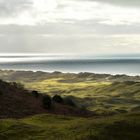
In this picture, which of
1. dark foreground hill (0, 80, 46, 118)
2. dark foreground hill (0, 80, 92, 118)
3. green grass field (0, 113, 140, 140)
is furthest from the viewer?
dark foreground hill (0, 80, 92, 118)

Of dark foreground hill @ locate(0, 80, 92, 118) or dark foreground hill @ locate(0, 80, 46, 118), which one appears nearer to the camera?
dark foreground hill @ locate(0, 80, 46, 118)

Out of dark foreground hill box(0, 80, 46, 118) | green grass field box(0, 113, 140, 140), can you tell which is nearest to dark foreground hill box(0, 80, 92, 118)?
dark foreground hill box(0, 80, 46, 118)

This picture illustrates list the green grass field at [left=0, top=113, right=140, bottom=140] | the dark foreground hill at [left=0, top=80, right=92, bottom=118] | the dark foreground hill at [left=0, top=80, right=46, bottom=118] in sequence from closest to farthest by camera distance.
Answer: the green grass field at [left=0, top=113, right=140, bottom=140] → the dark foreground hill at [left=0, top=80, right=46, bottom=118] → the dark foreground hill at [left=0, top=80, right=92, bottom=118]

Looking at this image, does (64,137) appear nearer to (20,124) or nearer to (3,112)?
(20,124)

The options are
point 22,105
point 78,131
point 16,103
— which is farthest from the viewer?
point 22,105

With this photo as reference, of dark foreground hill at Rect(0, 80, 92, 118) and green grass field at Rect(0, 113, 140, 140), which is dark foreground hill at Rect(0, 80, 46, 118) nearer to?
dark foreground hill at Rect(0, 80, 92, 118)

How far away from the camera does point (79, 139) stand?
124ft

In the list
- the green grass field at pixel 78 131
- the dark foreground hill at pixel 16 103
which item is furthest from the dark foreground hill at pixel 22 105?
the green grass field at pixel 78 131

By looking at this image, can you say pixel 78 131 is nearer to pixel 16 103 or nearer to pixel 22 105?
pixel 22 105

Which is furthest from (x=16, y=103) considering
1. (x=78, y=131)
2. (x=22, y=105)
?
(x=78, y=131)

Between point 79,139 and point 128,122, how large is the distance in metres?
9.01

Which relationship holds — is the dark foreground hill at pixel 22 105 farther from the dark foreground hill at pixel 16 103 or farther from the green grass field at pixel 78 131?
the green grass field at pixel 78 131

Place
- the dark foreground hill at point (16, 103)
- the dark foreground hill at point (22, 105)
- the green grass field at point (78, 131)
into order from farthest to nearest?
1. the dark foreground hill at point (22, 105)
2. the dark foreground hill at point (16, 103)
3. the green grass field at point (78, 131)

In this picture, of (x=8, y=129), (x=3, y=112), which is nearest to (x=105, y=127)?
(x=8, y=129)
